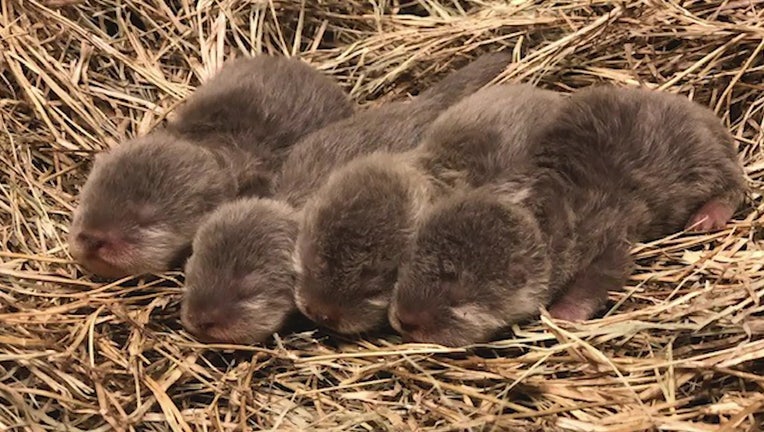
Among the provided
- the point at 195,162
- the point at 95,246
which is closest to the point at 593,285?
the point at 195,162

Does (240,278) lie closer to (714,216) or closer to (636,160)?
(636,160)

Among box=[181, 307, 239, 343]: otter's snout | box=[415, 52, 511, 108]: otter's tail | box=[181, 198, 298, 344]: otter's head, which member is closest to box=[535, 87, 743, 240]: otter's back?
box=[415, 52, 511, 108]: otter's tail

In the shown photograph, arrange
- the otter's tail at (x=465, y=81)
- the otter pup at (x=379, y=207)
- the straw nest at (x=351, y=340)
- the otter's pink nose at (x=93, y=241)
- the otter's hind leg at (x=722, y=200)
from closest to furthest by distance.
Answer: the straw nest at (x=351, y=340), the otter pup at (x=379, y=207), the otter's pink nose at (x=93, y=241), the otter's hind leg at (x=722, y=200), the otter's tail at (x=465, y=81)

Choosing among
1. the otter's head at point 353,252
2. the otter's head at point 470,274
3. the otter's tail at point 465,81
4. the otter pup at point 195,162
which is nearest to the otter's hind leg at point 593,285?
the otter's head at point 470,274

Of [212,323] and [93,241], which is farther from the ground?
[93,241]

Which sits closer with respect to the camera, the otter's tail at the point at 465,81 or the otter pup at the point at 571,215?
the otter pup at the point at 571,215

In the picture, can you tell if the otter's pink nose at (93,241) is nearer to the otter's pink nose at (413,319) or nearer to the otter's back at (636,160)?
the otter's pink nose at (413,319)

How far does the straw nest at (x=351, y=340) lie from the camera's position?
1.86m

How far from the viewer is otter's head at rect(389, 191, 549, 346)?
6.28 ft

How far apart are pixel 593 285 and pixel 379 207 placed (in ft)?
1.85

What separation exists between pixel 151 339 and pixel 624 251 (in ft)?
3.88

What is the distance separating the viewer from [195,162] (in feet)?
7.46

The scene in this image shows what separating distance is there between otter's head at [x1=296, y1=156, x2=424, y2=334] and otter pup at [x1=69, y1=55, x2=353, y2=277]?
38cm

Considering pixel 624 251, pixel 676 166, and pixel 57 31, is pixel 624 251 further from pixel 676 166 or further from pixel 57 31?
pixel 57 31
